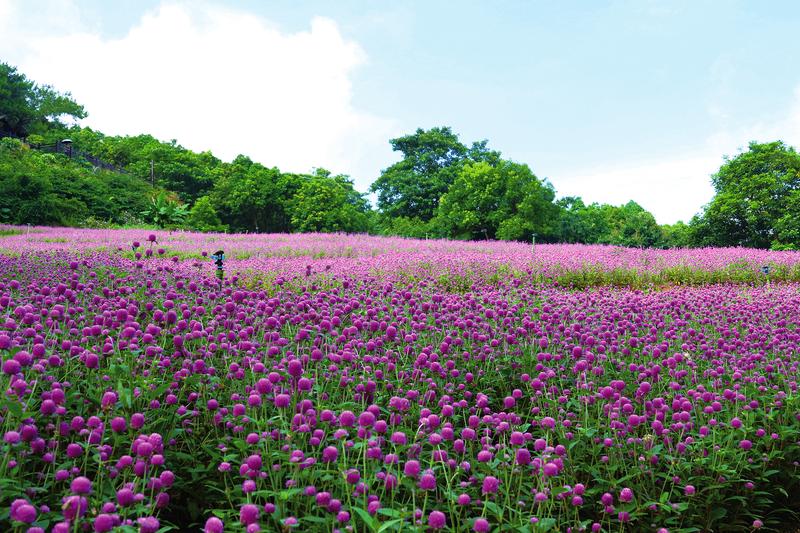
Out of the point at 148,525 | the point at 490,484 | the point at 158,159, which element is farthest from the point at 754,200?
the point at 158,159

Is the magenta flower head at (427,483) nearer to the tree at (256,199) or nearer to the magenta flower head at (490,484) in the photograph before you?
the magenta flower head at (490,484)

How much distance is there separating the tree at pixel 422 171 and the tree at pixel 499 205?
13.9 ft

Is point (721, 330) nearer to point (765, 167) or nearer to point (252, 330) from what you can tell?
point (252, 330)

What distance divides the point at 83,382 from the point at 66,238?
1599cm

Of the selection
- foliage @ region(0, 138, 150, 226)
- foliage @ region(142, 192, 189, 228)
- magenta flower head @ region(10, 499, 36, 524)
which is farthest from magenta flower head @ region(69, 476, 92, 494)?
foliage @ region(142, 192, 189, 228)

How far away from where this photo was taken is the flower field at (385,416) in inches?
93.3

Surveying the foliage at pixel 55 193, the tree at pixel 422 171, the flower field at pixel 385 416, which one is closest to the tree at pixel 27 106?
the foliage at pixel 55 193

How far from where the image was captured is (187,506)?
9.91ft

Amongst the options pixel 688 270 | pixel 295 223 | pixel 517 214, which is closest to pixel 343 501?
pixel 688 270

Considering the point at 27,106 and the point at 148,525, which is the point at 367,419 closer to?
the point at 148,525

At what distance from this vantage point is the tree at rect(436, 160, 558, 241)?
1430 inches

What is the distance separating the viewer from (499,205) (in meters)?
37.8

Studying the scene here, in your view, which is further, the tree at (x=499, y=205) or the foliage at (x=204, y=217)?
the foliage at (x=204, y=217)

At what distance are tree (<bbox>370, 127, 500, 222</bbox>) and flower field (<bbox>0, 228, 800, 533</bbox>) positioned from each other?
38.9m
